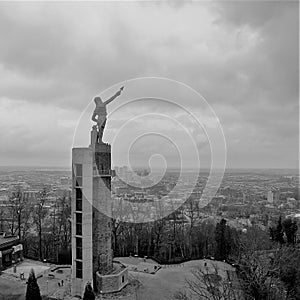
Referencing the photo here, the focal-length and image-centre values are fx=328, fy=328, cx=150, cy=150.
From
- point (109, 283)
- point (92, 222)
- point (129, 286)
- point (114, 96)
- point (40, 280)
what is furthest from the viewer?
point (40, 280)

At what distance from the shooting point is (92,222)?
1723cm

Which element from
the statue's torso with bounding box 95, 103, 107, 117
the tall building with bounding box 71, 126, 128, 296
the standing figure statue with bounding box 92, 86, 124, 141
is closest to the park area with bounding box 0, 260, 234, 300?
the tall building with bounding box 71, 126, 128, 296

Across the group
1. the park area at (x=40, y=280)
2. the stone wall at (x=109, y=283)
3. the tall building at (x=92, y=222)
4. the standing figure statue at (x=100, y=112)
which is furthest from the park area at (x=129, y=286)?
the standing figure statue at (x=100, y=112)

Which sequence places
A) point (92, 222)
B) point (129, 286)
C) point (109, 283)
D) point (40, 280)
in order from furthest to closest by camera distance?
1. point (40, 280)
2. point (129, 286)
3. point (92, 222)
4. point (109, 283)

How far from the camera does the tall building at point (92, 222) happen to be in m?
17.0

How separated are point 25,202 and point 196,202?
56.1 feet

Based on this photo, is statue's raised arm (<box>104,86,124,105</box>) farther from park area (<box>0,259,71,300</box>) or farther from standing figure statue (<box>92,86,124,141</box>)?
park area (<box>0,259,71,300</box>)

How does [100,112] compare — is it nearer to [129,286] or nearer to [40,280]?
[129,286]

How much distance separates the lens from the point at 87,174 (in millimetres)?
17016

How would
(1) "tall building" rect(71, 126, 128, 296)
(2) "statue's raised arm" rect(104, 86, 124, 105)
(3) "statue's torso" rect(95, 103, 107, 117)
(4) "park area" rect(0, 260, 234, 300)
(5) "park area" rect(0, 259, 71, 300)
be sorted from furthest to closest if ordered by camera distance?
1. (3) "statue's torso" rect(95, 103, 107, 117)
2. (2) "statue's raised arm" rect(104, 86, 124, 105)
3. (5) "park area" rect(0, 259, 71, 300)
4. (4) "park area" rect(0, 260, 234, 300)
5. (1) "tall building" rect(71, 126, 128, 296)

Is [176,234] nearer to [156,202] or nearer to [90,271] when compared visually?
[156,202]

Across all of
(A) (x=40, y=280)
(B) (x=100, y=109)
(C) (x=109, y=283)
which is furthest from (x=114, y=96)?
(A) (x=40, y=280)

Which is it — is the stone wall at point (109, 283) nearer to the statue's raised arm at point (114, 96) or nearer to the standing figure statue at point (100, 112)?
the standing figure statue at point (100, 112)

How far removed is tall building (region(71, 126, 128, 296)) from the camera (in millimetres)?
16984
